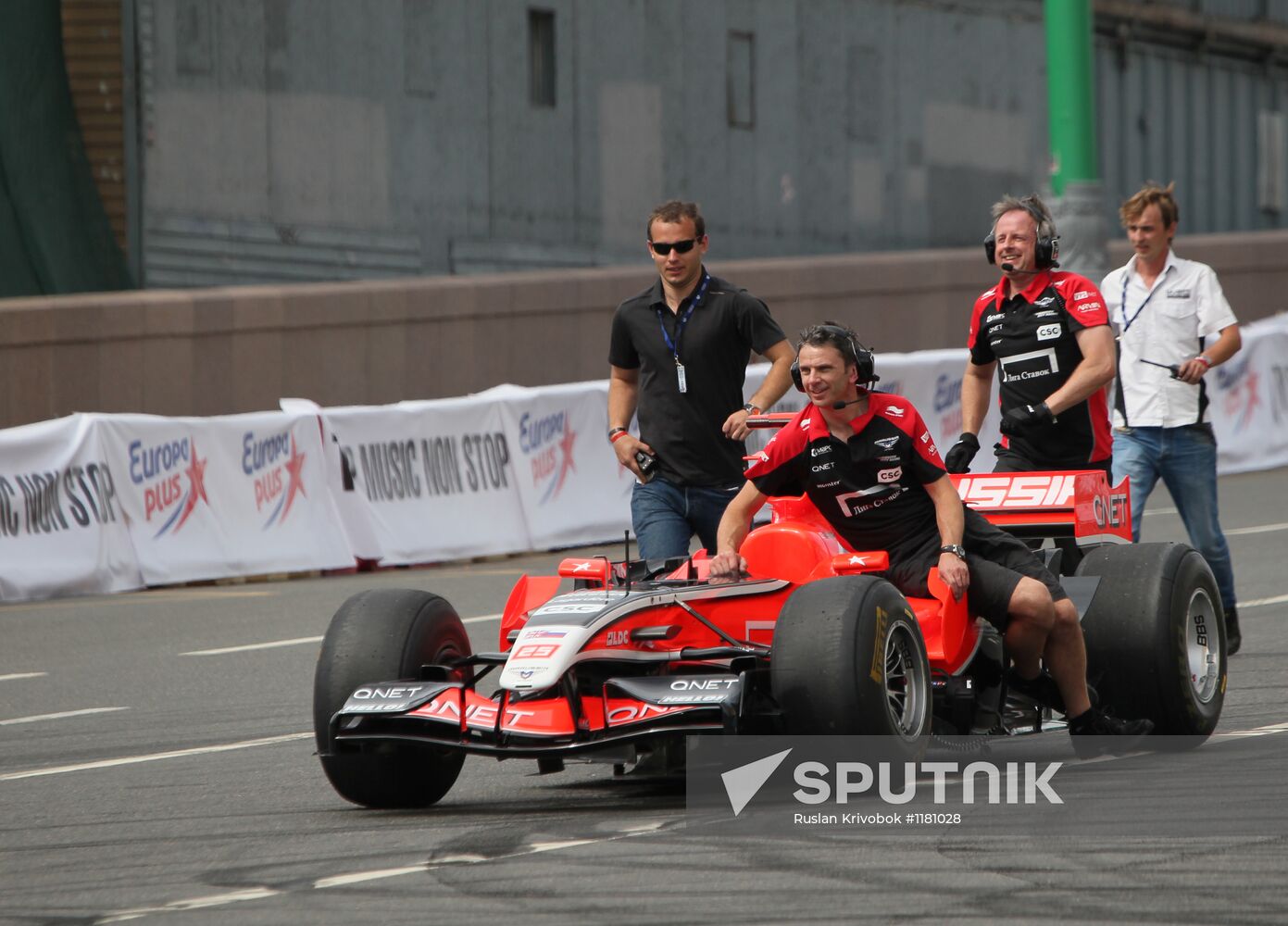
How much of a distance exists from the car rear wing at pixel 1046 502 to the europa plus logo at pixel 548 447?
8.74 meters

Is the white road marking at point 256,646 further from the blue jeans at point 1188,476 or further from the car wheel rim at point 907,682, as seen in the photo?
the car wheel rim at point 907,682

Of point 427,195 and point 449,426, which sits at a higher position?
point 427,195

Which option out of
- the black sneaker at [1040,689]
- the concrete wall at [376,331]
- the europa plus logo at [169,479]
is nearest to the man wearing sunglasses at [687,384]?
the black sneaker at [1040,689]

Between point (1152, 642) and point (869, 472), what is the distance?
4.07 feet

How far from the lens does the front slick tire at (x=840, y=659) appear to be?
23.0 ft

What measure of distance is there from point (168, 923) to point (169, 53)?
19.7 metres

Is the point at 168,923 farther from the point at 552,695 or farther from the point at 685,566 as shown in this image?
the point at 685,566

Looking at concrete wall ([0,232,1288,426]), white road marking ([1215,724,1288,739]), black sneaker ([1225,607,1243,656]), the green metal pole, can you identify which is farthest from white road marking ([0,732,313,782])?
concrete wall ([0,232,1288,426])

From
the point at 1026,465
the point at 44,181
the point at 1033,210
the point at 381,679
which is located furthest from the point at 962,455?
the point at 44,181

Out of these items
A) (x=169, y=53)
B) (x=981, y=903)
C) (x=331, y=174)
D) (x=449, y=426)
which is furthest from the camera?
(x=331, y=174)

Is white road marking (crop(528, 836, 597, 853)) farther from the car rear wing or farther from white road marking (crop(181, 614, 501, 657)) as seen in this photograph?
white road marking (crop(181, 614, 501, 657))

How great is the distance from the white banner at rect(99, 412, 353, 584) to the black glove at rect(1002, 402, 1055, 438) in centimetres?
752

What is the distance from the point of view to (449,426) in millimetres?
17297

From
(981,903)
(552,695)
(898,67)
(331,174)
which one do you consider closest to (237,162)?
(331,174)
